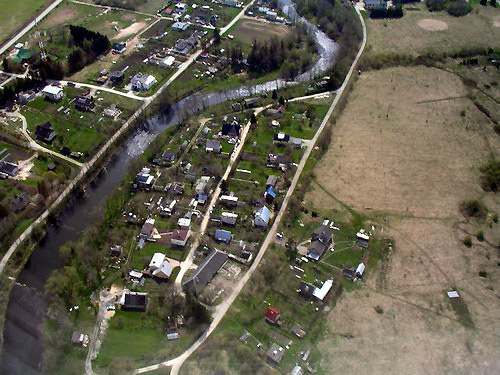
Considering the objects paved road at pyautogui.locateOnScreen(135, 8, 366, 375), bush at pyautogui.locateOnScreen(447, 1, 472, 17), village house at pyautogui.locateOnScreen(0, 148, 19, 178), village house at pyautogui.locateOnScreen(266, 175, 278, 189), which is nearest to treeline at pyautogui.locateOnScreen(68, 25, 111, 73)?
village house at pyautogui.locateOnScreen(0, 148, 19, 178)

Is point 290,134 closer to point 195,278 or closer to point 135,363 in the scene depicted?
point 195,278

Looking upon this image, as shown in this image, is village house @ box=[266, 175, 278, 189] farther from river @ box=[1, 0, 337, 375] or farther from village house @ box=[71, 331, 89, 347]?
village house @ box=[71, 331, 89, 347]

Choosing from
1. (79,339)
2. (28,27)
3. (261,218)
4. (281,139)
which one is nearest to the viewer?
(79,339)

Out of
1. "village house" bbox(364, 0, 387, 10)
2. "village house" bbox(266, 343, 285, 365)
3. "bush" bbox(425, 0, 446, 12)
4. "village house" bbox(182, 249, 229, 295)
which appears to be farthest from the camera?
"bush" bbox(425, 0, 446, 12)

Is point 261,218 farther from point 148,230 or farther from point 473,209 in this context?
point 473,209

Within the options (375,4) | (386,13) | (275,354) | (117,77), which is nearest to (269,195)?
(275,354)

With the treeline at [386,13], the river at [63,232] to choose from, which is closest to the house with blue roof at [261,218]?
the river at [63,232]

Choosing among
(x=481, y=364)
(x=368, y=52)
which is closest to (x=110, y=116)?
(x=368, y=52)
